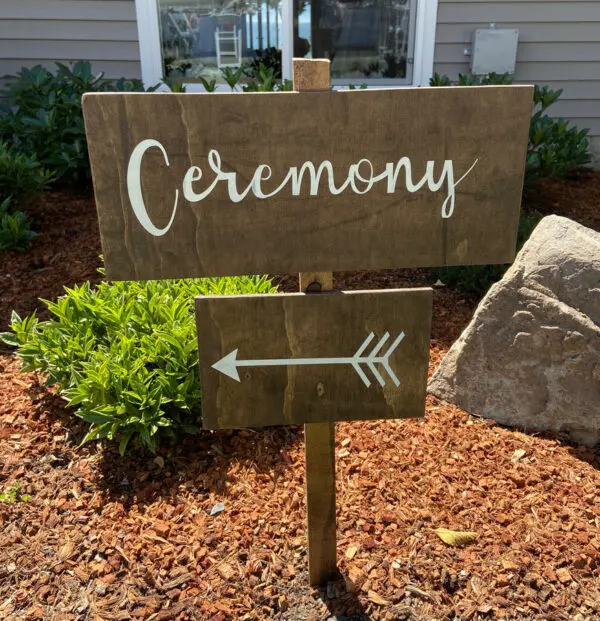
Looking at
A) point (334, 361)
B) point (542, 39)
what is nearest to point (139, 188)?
point (334, 361)

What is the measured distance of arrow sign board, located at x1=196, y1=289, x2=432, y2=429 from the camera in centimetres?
140

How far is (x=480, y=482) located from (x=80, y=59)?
182 inches

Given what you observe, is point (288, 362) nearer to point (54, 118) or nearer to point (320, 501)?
point (320, 501)

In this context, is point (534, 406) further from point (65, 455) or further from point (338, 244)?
point (65, 455)


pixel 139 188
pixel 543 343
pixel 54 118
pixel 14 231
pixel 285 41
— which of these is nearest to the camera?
pixel 139 188

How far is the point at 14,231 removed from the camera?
148 inches

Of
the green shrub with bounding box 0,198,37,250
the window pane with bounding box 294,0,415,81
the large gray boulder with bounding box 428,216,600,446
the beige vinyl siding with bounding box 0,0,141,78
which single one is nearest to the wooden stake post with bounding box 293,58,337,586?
the large gray boulder with bounding box 428,216,600,446

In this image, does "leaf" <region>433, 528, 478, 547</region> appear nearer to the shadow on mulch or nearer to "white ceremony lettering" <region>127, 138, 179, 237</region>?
the shadow on mulch

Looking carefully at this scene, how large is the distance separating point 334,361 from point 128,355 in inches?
45.0

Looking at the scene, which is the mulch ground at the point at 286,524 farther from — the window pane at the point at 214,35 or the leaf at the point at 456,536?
the window pane at the point at 214,35

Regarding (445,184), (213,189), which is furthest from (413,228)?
(213,189)

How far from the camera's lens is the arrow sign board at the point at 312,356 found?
140 cm

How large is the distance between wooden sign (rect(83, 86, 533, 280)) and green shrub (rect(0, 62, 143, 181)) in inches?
127

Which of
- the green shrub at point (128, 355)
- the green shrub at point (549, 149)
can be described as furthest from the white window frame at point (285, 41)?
the green shrub at point (128, 355)
